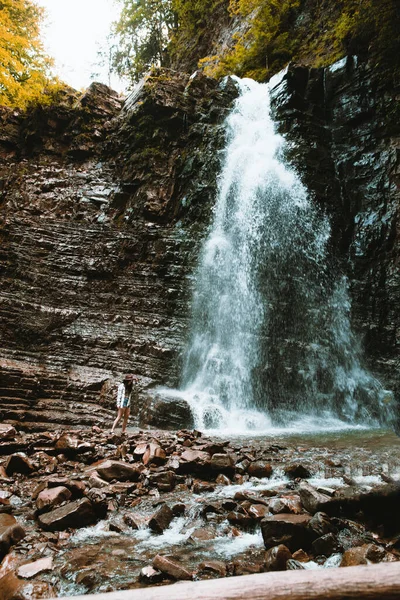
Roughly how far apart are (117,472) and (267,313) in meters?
8.70

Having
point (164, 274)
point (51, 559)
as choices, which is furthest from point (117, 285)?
point (51, 559)

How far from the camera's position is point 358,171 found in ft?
46.1

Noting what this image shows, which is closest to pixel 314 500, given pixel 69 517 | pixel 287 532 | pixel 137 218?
pixel 287 532

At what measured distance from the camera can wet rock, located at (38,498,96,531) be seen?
341 centimetres

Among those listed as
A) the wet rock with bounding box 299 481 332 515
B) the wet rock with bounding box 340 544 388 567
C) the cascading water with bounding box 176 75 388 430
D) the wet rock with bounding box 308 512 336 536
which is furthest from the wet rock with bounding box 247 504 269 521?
the cascading water with bounding box 176 75 388 430

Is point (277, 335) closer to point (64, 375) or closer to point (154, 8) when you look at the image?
point (64, 375)

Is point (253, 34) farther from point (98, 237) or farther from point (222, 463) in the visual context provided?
point (222, 463)

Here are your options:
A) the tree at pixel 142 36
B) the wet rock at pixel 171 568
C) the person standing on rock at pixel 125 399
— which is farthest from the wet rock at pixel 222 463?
the tree at pixel 142 36

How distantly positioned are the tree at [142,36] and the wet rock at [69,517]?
3077 centimetres

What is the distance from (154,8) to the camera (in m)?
26.8

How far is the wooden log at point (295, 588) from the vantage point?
1376 millimetres

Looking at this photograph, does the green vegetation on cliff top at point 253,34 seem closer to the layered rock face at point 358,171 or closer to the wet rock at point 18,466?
the layered rock face at point 358,171

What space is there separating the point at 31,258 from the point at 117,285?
3112 mm

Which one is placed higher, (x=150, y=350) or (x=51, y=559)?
(x=150, y=350)
